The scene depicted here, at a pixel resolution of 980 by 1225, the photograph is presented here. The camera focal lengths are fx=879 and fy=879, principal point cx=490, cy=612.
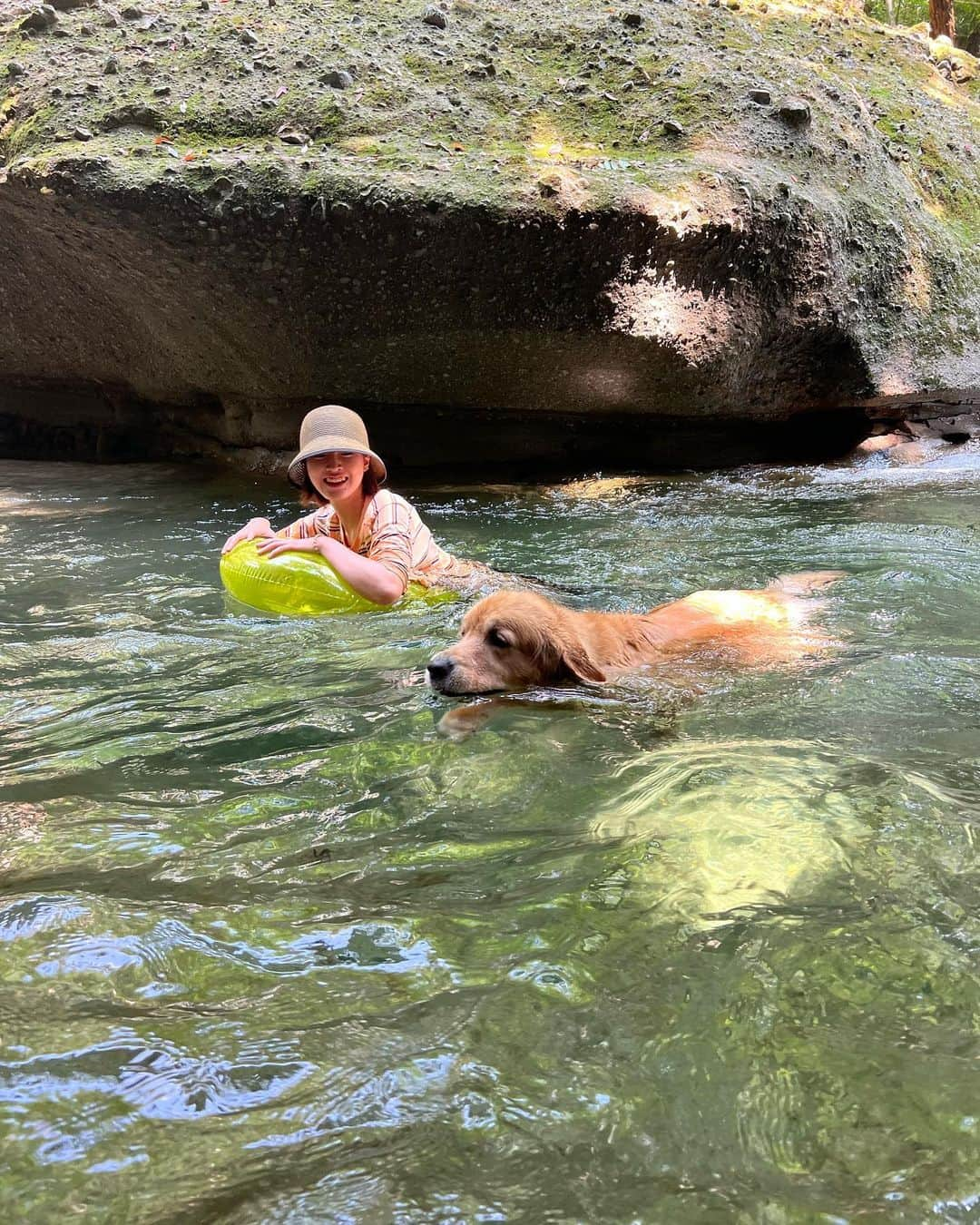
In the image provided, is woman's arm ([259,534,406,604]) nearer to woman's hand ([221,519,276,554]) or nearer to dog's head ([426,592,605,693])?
woman's hand ([221,519,276,554])

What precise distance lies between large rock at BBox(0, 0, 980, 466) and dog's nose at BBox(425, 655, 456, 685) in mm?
4819

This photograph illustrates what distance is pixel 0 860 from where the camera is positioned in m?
2.12

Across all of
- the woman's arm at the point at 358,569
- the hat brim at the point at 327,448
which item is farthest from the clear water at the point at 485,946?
the hat brim at the point at 327,448

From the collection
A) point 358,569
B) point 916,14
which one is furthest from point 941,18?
point 916,14

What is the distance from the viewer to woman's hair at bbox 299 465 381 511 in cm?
514

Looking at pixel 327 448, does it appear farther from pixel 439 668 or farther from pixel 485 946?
pixel 485 946

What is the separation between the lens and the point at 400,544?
4.88 meters

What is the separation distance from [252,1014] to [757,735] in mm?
1969

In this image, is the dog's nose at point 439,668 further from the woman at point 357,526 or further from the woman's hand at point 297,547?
the woman's hand at point 297,547

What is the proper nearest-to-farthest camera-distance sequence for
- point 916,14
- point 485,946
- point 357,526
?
point 485,946, point 357,526, point 916,14

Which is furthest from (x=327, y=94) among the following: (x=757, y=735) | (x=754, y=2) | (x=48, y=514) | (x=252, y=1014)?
(x=252, y=1014)

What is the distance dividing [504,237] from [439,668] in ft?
16.0

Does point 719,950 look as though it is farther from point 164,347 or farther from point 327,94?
point 164,347

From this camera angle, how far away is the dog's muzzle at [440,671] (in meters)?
3.52
